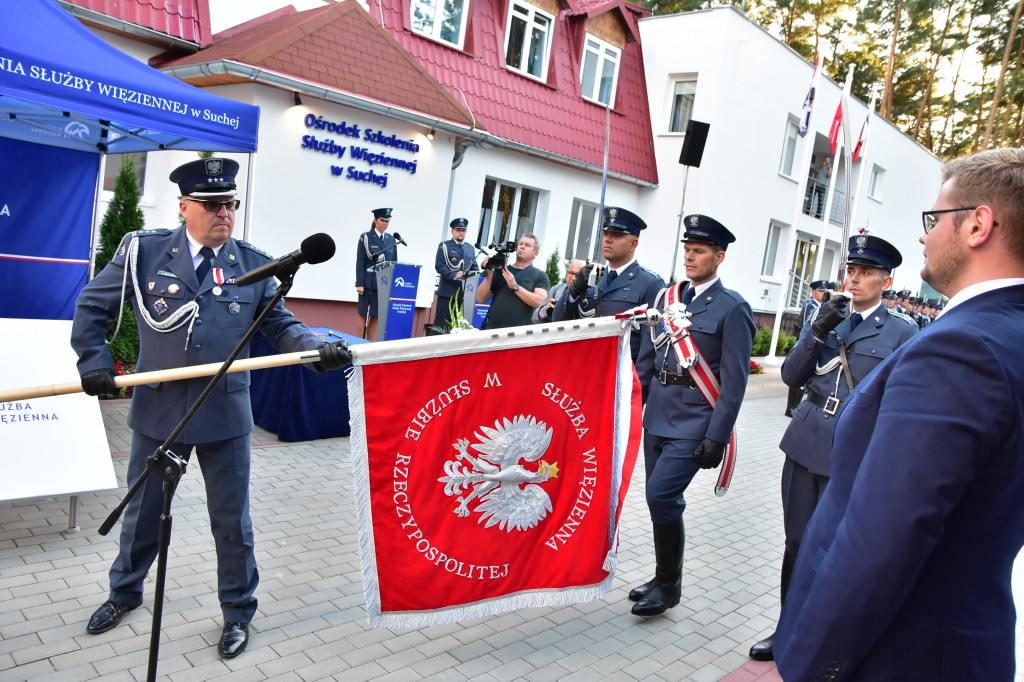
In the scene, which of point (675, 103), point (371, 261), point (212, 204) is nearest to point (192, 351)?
point (212, 204)

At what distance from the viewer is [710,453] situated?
4.07 meters

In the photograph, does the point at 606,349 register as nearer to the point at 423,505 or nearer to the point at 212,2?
the point at 423,505

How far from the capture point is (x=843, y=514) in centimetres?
175

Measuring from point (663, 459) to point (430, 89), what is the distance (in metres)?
9.42

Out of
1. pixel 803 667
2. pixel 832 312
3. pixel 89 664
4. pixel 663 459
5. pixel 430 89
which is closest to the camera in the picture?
pixel 803 667

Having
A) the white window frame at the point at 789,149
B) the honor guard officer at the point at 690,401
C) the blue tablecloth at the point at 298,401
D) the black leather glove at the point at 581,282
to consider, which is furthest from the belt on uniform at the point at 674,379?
the white window frame at the point at 789,149

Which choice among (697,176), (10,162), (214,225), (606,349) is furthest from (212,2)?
(697,176)

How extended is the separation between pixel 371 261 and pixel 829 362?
8.04 metres

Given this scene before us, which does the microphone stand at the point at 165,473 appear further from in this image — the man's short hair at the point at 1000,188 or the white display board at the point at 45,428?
the white display board at the point at 45,428

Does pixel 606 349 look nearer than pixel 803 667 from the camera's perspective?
No

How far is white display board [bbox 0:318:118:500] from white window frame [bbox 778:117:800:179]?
20005mm

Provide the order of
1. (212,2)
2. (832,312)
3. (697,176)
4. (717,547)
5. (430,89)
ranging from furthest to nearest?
(697,176) → (430,89) → (212,2) → (717,547) → (832,312)

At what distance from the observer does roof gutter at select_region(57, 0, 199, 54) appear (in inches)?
357

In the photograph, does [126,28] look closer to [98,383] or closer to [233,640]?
[98,383]
